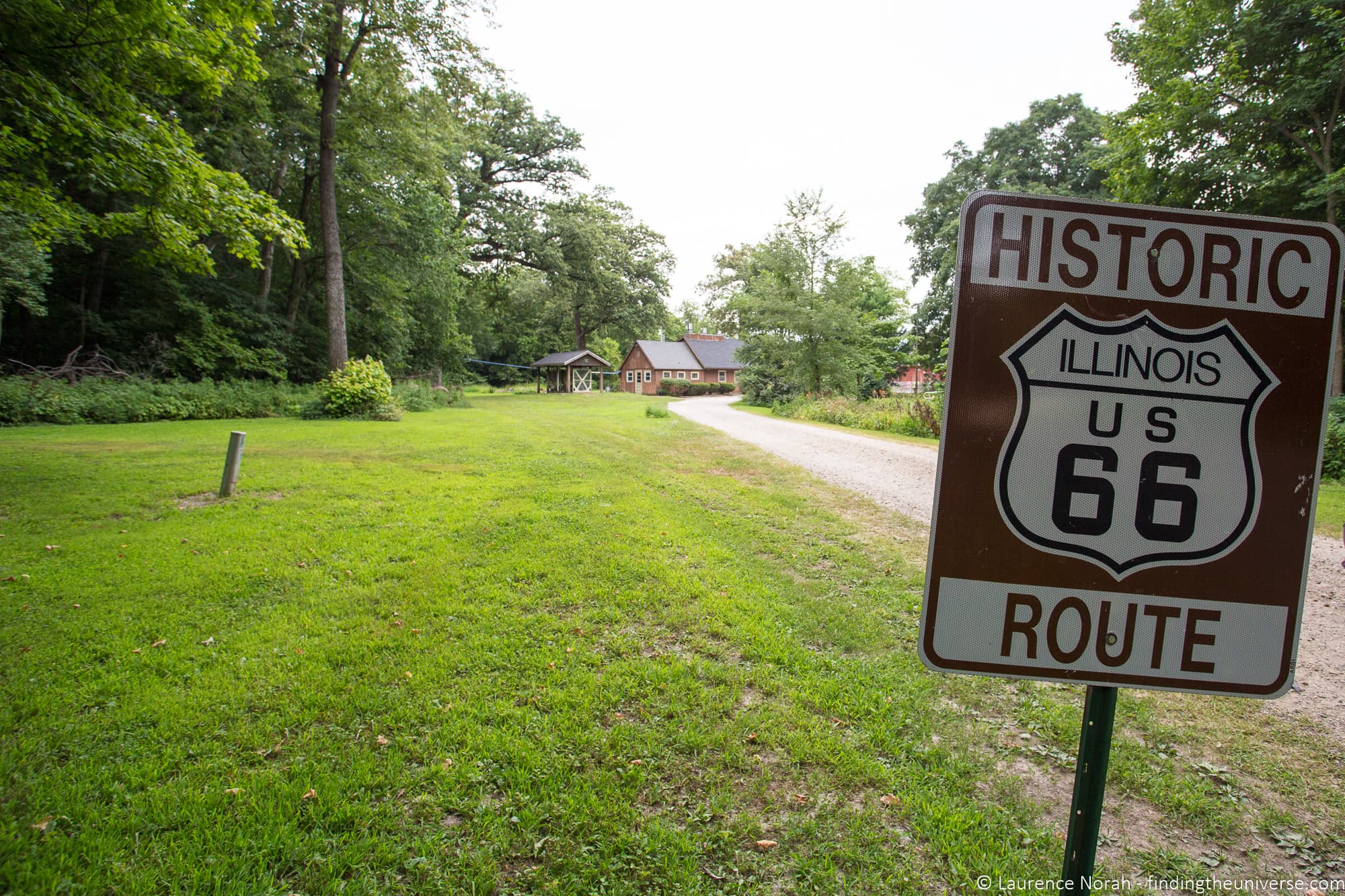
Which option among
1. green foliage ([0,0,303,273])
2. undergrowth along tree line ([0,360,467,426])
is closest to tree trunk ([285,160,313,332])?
undergrowth along tree line ([0,360,467,426])

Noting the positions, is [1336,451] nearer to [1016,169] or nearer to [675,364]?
[1016,169]

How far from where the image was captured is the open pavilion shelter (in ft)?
167

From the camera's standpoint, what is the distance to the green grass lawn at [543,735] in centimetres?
219

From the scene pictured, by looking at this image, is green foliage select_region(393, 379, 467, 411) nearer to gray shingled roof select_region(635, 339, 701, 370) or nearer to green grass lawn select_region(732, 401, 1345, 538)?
green grass lawn select_region(732, 401, 1345, 538)

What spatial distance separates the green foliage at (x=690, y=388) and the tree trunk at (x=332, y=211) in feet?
122

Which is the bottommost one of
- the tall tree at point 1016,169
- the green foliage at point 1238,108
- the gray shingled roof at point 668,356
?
the gray shingled roof at point 668,356

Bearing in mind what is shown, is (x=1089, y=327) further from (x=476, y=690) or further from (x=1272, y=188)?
(x=1272, y=188)

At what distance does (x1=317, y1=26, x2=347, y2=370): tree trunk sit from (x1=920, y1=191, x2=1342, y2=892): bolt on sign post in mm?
20942

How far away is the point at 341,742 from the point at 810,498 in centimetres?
659

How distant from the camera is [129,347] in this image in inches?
754

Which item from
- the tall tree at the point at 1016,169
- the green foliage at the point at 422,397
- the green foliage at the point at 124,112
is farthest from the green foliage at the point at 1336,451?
the green foliage at the point at 422,397

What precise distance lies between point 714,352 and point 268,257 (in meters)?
43.2

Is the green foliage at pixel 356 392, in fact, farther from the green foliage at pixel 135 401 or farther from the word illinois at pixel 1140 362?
the word illinois at pixel 1140 362

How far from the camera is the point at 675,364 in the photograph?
58469 millimetres
